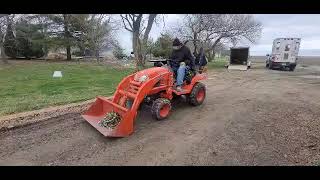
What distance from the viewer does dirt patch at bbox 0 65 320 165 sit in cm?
443

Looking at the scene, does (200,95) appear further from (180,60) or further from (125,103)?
(125,103)

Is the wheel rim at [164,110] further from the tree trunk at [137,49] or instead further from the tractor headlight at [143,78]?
the tree trunk at [137,49]

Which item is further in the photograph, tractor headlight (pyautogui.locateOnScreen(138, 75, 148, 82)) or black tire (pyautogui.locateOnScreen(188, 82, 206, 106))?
black tire (pyautogui.locateOnScreen(188, 82, 206, 106))

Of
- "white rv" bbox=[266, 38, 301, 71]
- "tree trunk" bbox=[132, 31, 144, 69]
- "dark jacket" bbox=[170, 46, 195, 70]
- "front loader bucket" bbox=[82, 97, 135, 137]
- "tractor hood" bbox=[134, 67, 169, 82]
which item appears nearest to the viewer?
"front loader bucket" bbox=[82, 97, 135, 137]

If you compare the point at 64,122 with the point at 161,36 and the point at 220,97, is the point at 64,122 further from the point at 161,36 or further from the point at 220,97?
the point at 161,36

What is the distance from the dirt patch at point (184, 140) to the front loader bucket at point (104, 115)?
0.13 m

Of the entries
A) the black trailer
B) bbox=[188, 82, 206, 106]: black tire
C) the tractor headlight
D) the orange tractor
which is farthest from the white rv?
the tractor headlight

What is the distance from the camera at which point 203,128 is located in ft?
19.5

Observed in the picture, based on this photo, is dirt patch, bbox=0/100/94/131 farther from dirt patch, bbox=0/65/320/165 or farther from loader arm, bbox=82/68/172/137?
loader arm, bbox=82/68/172/137

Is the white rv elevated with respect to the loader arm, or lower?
elevated

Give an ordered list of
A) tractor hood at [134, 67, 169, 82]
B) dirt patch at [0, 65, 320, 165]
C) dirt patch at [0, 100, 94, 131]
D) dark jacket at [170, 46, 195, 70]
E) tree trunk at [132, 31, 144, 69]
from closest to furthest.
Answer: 1. dirt patch at [0, 65, 320, 165]
2. dirt patch at [0, 100, 94, 131]
3. tractor hood at [134, 67, 169, 82]
4. dark jacket at [170, 46, 195, 70]
5. tree trunk at [132, 31, 144, 69]

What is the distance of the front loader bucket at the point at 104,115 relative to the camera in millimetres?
5270

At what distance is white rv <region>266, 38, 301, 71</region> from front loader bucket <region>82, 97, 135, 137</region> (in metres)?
21.0
